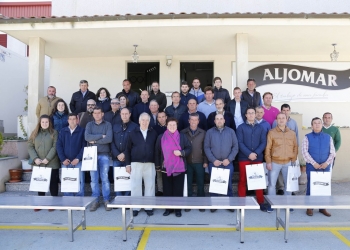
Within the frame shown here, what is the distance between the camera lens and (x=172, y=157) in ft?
16.5

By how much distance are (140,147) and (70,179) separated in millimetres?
1396

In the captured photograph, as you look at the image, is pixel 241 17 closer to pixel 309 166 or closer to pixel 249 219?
pixel 309 166

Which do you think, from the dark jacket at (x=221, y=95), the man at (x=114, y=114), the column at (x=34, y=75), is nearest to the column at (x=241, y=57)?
the dark jacket at (x=221, y=95)

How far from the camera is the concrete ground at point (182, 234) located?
398cm

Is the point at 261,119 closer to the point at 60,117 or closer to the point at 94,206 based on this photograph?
the point at 94,206

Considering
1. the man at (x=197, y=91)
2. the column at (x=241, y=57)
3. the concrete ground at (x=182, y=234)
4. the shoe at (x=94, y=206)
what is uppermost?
the column at (x=241, y=57)

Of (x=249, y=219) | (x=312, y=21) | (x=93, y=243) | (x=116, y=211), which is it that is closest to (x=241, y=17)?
(x=312, y=21)

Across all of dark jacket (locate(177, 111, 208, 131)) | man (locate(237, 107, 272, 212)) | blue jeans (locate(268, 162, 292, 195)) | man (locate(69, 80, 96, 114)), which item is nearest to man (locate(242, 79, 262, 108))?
man (locate(237, 107, 272, 212))

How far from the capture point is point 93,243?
4.05 meters

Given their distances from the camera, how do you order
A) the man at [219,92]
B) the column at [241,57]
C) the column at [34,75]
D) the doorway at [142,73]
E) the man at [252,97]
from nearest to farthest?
1. the man at [252,97]
2. the man at [219,92]
3. the column at [241,57]
4. the column at [34,75]
5. the doorway at [142,73]

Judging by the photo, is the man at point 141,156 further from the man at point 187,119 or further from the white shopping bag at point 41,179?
the white shopping bag at point 41,179

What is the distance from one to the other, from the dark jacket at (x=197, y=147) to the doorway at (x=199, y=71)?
16.0 feet

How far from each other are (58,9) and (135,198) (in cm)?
717

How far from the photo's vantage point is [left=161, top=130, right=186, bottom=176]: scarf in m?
5.03
